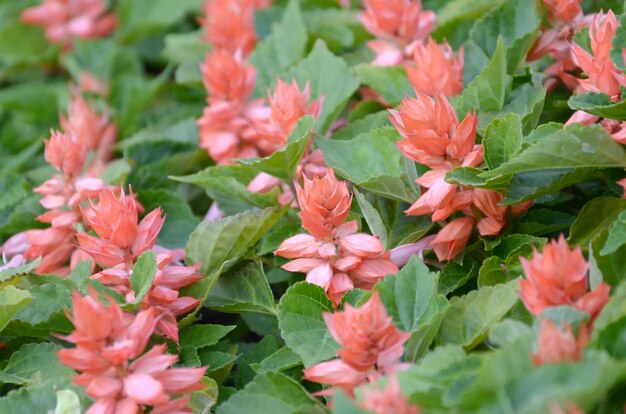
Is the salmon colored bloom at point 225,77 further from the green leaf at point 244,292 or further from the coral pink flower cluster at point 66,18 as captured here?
the coral pink flower cluster at point 66,18

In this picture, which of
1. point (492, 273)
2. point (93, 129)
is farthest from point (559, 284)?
point (93, 129)

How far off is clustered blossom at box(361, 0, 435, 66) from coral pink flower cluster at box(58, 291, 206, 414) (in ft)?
2.59

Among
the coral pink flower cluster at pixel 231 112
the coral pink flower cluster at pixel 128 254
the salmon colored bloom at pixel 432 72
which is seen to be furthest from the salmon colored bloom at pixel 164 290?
the salmon colored bloom at pixel 432 72

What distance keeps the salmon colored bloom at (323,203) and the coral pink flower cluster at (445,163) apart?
113 millimetres

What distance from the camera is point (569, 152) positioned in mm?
A: 1110

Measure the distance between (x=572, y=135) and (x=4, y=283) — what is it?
84 centimetres

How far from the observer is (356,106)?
66.9 inches

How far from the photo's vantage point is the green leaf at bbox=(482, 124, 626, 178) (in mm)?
1089

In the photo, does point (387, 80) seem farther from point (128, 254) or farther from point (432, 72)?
point (128, 254)

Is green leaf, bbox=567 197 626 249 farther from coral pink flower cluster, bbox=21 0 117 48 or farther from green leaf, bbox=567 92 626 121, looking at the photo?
coral pink flower cluster, bbox=21 0 117 48

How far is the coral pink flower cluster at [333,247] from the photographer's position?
3.83 ft

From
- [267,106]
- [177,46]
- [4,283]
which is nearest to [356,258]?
[4,283]

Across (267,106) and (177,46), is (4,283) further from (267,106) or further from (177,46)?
(177,46)

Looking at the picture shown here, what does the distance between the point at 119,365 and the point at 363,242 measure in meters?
0.37
